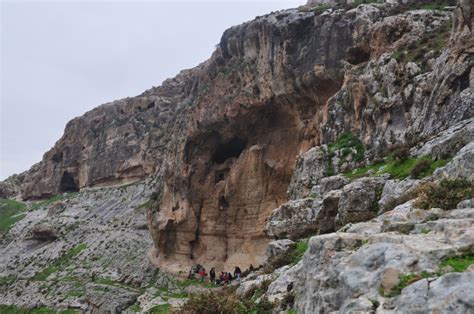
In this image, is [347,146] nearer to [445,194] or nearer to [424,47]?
[424,47]

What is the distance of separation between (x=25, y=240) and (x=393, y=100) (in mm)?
73595

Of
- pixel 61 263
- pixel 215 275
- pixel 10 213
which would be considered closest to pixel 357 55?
pixel 215 275

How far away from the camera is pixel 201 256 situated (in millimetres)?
48469

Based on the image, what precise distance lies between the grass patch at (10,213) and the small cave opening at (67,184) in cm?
990

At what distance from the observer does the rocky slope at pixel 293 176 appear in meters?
10.4

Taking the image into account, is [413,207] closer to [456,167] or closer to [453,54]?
[456,167]

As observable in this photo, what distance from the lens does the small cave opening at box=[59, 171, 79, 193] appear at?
336 ft

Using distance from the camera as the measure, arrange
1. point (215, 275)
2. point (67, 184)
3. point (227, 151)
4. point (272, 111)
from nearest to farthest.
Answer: point (272, 111) → point (215, 275) → point (227, 151) → point (67, 184)

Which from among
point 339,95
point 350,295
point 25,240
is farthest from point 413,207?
point 25,240

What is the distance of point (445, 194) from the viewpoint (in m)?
11.5

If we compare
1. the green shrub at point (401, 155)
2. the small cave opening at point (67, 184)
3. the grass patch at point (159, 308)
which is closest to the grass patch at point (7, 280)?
the grass patch at point (159, 308)

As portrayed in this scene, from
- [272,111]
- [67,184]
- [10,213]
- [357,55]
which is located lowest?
[10,213]

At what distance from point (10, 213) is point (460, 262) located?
109 m

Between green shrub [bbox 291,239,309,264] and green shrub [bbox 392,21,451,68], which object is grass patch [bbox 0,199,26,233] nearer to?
green shrub [bbox 291,239,309,264]
